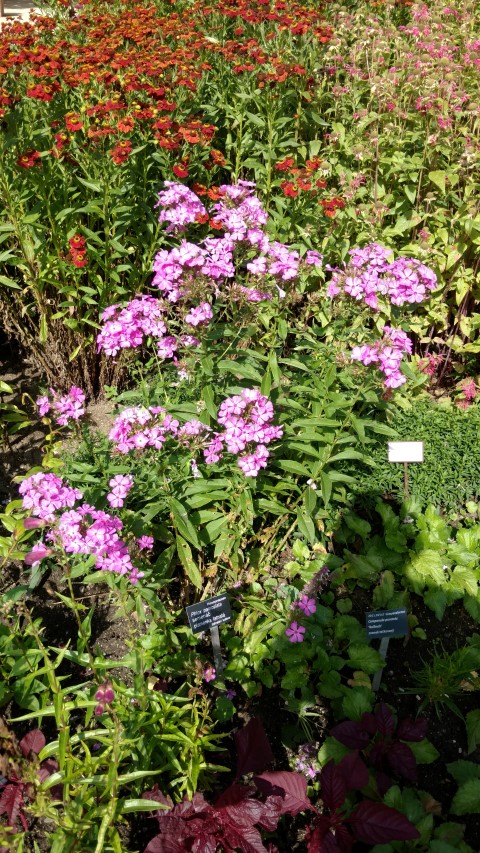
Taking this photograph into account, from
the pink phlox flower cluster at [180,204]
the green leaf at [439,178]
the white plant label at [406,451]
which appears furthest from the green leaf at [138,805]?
the green leaf at [439,178]

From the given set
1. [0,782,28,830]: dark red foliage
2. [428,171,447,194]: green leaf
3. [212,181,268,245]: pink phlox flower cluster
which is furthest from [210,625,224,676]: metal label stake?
[428,171,447,194]: green leaf

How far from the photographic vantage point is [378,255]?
2293mm

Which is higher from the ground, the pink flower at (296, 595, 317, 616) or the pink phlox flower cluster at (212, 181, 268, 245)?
the pink phlox flower cluster at (212, 181, 268, 245)

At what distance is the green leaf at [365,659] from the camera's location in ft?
7.50

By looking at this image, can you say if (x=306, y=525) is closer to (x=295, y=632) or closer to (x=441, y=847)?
(x=295, y=632)

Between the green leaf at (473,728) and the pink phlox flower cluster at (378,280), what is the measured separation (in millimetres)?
1419

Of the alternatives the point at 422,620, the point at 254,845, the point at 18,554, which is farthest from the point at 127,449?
the point at 422,620

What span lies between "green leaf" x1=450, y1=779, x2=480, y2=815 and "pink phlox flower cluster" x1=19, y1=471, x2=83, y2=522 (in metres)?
1.45

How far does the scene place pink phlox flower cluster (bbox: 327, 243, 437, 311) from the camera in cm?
218

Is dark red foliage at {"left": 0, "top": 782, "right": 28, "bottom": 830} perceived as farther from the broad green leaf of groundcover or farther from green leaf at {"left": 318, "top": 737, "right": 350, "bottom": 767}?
the broad green leaf of groundcover

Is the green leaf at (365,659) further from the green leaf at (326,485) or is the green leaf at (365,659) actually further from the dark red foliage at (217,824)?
the dark red foliage at (217,824)

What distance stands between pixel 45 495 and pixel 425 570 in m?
1.56

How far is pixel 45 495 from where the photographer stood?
178 cm

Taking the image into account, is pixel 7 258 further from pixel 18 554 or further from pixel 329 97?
pixel 329 97
